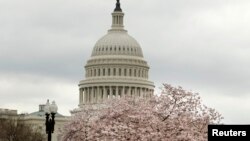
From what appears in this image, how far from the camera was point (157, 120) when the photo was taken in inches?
2330

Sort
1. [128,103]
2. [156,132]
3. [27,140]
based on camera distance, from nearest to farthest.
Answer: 1. [156,132]
2. [128,103]
3. [27,140]

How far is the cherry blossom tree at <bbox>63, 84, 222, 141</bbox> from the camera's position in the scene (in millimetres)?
57844

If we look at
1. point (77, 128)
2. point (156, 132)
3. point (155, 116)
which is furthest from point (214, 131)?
point (77, 128)

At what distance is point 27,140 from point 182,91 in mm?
70602

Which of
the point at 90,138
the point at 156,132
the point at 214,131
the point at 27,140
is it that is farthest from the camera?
the point at 27,140

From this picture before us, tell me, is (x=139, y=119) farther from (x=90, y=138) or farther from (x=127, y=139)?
(x=90, y=138)

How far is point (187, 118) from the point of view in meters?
62.9

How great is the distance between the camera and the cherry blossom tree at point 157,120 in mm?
57844

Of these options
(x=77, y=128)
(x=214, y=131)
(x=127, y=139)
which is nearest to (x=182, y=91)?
(x=127, y=139)

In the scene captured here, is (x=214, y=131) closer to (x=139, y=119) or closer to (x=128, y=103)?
(x=139, y=119)

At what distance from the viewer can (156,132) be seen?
56.8m

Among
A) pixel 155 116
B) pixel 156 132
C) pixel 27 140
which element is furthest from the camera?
pixel 27 140

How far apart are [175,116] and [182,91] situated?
338 centimetres

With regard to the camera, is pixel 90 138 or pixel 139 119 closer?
pixel 139 119
